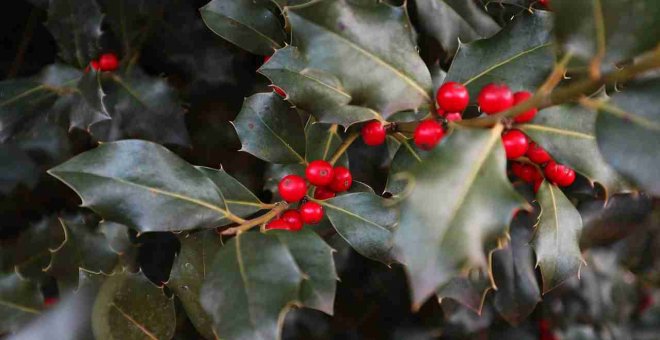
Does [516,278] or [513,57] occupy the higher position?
[513,57]

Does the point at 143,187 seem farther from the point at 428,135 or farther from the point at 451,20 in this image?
the point at 451,20

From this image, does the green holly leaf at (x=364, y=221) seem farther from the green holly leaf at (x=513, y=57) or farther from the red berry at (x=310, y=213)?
the green holly leaf at (x=513, y=57)

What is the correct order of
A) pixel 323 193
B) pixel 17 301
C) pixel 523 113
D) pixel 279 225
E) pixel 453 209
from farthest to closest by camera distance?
pixel 17 301
pixel 323 193
pixel 279 225
pixel 523 113
pixel 453 209

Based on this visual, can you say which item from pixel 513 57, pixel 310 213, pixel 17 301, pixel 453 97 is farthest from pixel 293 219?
pixel 17 301

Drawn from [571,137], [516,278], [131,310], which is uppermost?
[571,137]

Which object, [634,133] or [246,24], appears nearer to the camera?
[634,133]
